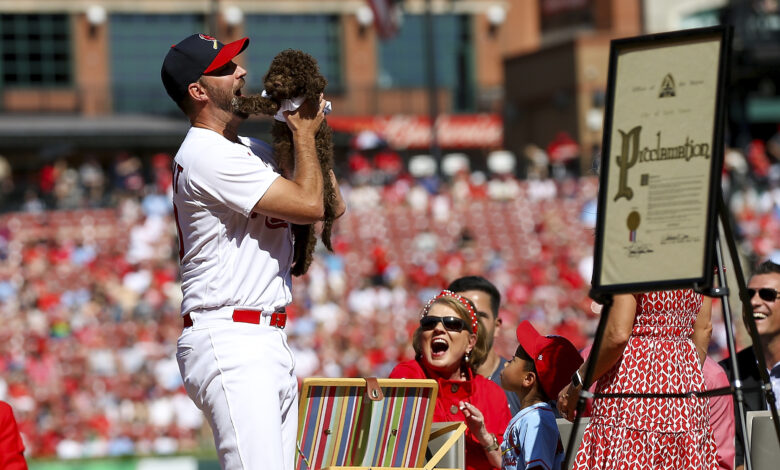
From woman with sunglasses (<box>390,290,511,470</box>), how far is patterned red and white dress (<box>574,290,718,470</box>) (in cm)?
104

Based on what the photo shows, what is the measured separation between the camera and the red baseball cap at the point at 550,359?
203 inches

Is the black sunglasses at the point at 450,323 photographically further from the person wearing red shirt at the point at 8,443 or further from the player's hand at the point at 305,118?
the person wearing red shirt at the point at 8,443

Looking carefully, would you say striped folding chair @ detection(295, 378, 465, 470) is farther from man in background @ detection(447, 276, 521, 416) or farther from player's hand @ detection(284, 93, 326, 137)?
man in background @ detection(447, 276, 521, 416)

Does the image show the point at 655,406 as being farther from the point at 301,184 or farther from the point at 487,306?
the point at 487,306

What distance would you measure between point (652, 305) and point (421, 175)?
78.1 feet

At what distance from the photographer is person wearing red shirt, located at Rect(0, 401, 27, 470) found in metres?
5.09

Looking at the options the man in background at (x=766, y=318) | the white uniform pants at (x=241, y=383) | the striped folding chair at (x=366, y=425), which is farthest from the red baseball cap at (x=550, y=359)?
the man in background at (x=766, y=318)

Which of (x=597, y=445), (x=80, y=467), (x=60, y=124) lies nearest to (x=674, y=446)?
(x=597, y=445)

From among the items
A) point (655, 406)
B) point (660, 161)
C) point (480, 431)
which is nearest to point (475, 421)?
point (480, 431)

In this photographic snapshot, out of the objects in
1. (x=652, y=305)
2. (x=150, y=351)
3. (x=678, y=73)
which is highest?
(x=678, y=73)

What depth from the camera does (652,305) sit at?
4480 mm

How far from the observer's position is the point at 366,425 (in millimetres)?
4809

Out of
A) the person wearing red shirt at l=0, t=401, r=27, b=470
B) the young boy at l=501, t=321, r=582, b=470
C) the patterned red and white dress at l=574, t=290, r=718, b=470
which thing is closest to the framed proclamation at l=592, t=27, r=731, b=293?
the patterned red and white dress at l=574, t=290, r=718, b=470

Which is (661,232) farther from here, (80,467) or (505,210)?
(505,210)
